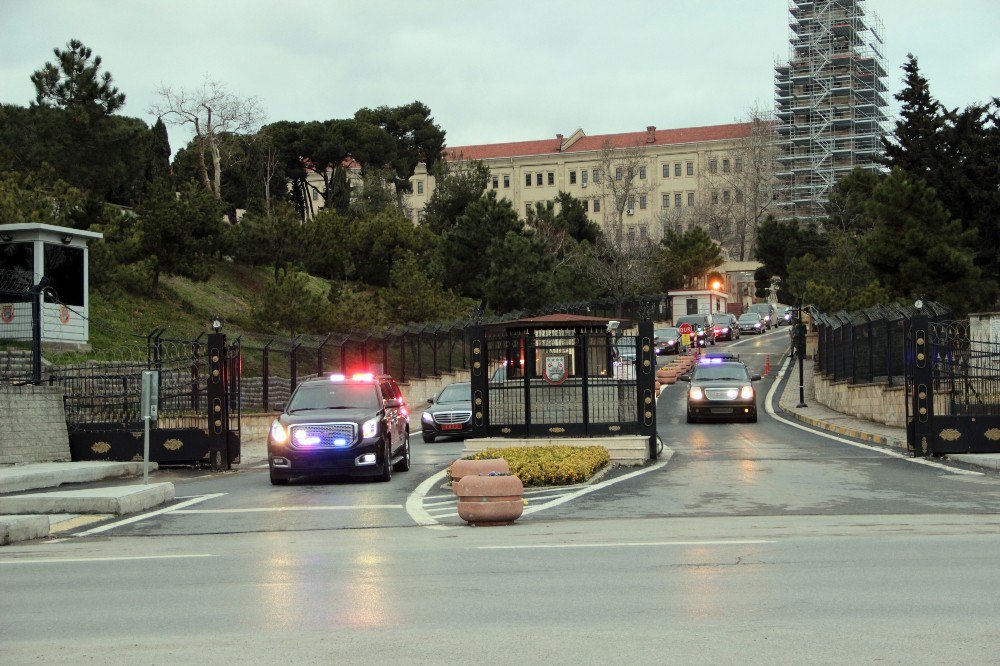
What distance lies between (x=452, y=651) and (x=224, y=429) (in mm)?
16625

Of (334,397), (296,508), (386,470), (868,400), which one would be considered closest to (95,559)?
(296,508)

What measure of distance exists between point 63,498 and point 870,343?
77.0 ft

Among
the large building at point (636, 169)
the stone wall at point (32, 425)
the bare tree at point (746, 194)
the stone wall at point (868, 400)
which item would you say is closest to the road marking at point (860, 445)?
the stone wall at point (868, 400)

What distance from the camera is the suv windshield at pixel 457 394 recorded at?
104ft

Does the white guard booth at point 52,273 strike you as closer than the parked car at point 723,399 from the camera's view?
Yes

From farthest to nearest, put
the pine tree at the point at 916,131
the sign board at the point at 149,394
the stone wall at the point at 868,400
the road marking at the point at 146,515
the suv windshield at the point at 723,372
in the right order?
the pine tree at the point at 916,131 < the suv windshield at the point at 723,372 < the stone wall at the point at 868,400 < the sign board at the point at 149,394 < the road marking at the point at 146,515

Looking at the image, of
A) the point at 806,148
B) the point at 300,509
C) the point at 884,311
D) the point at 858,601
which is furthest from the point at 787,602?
the point at 806,148

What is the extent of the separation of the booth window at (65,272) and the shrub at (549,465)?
17.9 m

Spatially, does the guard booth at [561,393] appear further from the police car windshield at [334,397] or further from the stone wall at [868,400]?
the stone wall at [868,400]

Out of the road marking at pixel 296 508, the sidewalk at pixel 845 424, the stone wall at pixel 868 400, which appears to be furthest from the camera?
the stone wall at pixel 868 400

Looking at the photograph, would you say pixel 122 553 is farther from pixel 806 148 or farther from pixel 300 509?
pixel 806 148

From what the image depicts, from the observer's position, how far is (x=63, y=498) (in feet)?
53.0

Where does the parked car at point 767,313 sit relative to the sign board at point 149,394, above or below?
above

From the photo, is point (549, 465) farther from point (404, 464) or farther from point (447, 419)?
point (447, 419)
